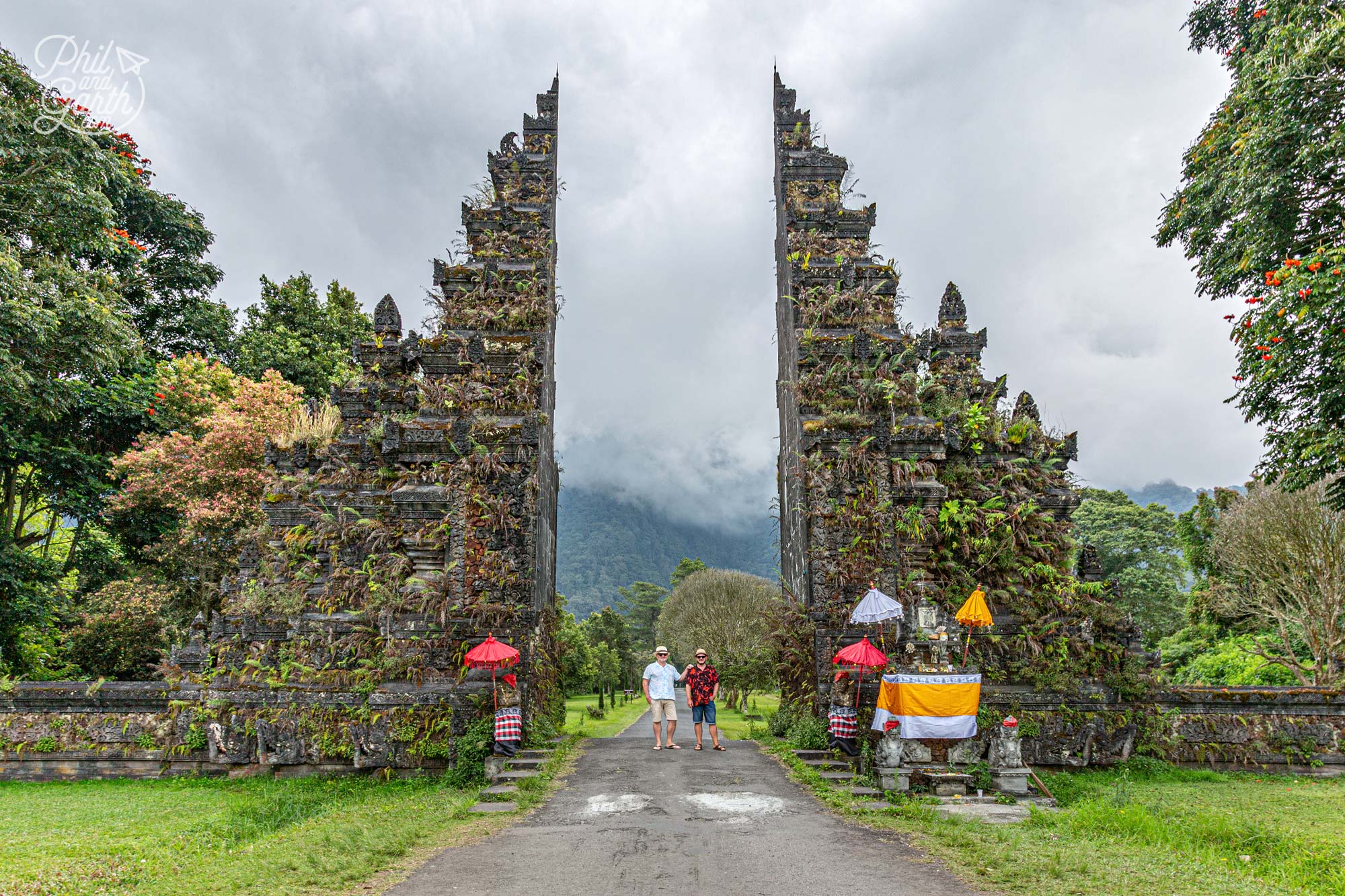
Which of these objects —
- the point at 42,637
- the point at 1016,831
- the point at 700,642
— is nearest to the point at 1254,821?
the point at 1016,831

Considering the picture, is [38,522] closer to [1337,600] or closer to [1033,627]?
[1033,627]

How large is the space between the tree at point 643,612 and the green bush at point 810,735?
145 feet

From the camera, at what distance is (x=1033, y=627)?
39.9 ft

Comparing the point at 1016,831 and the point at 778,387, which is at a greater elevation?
the point at 778,387

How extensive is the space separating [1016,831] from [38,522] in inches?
1202

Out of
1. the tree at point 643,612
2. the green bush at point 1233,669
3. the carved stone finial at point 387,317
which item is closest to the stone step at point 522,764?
the carved stone finial at point 387,317

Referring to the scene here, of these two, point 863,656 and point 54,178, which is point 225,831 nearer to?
point 863,656

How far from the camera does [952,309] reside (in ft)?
50.9

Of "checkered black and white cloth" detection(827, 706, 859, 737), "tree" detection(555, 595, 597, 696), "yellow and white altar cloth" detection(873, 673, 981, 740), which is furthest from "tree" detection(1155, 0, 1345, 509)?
"tree" detection(555, 595, 597, 696)

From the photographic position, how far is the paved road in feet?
19.8

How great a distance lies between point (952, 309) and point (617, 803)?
11.5 metres

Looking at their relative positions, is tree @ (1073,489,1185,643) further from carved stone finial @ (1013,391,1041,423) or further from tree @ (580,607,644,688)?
tree @ (580,607,644,688)

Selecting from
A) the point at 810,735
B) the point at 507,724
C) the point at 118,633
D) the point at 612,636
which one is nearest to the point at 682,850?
the point at 507,724

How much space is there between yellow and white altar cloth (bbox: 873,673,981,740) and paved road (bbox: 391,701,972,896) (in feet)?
5.31
